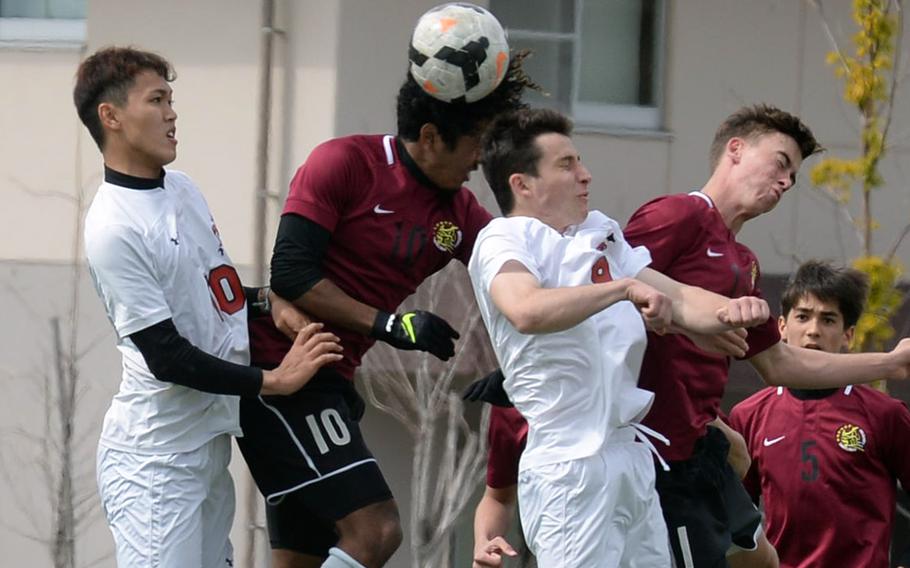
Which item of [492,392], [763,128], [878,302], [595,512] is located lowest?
[595,512]

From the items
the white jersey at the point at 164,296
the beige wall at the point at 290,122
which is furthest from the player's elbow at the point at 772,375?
the beige wall at the point at 290,122

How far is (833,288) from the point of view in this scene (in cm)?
751

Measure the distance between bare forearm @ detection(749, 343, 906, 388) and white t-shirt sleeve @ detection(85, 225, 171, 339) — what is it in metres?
2.11

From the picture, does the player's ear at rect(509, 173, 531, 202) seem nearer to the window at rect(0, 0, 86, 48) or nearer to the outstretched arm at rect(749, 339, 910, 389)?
the outstretched arm at rect(749, 339, 910, 389)

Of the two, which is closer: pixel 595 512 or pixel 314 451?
pixel 595 512

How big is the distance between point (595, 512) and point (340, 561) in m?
0.96

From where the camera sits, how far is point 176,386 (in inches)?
241

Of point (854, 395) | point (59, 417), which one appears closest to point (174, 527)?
point (854, 395)

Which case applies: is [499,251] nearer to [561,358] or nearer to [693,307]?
[561,358]

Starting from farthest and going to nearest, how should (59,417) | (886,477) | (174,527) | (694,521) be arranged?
(59,417) → (886,477) → (694,521) → (174,527)

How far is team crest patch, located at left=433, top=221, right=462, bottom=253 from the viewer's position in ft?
21.2

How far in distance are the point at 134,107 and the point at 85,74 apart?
0.23 meters

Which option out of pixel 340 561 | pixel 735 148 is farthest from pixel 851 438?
pixel 340 561

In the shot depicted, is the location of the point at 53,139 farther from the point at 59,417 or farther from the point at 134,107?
the point at 134,107
